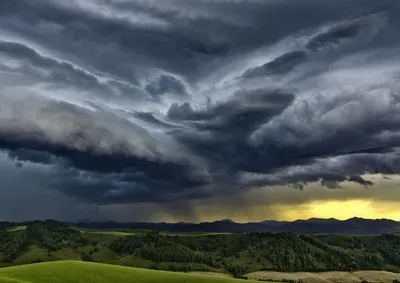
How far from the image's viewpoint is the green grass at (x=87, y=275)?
113 meters

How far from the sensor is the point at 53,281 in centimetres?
11156

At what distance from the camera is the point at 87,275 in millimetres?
117500

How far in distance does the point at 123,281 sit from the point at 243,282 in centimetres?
3177

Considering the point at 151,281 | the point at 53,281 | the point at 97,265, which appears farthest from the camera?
the point at 97,265

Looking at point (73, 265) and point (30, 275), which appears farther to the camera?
point (73, 265)

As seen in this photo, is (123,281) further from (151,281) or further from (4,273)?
(4,273)

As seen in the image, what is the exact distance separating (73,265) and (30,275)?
1427 centimetres

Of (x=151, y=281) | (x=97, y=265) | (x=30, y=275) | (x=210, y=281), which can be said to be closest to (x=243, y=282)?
(x=210, y=281)

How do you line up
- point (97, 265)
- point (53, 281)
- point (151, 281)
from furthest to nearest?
point (97, 265) < point (151, 281) < point (53, 281)

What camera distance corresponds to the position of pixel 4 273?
11269 cm

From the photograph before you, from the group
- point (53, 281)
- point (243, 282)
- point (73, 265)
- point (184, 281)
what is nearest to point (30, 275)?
point (53, 281)

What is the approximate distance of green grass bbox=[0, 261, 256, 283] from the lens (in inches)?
4441

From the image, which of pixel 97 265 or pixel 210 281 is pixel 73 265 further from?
pixel 210 281

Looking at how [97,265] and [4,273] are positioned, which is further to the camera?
[97,265]
